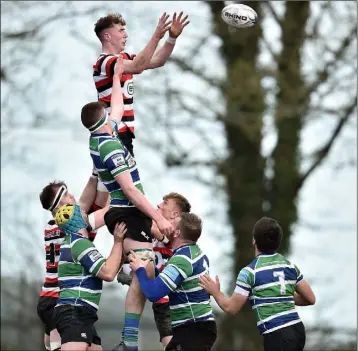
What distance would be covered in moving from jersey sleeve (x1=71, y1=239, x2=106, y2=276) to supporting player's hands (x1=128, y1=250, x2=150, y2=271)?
0.75 ft

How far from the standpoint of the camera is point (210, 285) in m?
9.80

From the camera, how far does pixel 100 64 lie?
10828 millimetres

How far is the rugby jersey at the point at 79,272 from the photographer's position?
10.0 meters

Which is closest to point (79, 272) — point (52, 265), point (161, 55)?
point (52, 265)

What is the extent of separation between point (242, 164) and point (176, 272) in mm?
13846

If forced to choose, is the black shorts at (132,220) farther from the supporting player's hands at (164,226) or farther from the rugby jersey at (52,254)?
the rugby jersey at (52,254)

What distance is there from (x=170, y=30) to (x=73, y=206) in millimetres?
1734

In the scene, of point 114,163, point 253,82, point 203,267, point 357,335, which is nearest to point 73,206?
point 114,163

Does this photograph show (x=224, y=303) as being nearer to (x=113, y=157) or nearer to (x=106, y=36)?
(x=113, y=157)

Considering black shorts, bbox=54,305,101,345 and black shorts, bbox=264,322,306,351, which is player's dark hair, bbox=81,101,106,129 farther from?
black shorts, bbox=264,322,306,351

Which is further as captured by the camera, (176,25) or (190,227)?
(176,25)

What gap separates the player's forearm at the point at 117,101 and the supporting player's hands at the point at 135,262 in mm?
1166

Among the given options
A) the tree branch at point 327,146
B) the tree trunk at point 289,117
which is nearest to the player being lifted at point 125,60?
the tree trunk at point 289,117

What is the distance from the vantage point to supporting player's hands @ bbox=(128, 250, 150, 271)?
10008 millimetres
